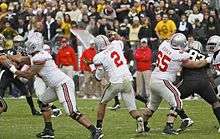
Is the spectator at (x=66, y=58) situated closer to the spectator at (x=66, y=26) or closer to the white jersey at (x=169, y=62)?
the spectator at (x=66, y=26)

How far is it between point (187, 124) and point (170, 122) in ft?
2.51

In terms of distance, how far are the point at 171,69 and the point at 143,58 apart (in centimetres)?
786

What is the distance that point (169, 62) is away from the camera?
1241 cm

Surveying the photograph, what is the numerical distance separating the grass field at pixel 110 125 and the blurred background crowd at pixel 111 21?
333 centimetres

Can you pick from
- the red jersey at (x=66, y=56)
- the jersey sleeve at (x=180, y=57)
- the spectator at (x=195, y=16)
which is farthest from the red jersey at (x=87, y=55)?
the jersey sleeve at (x=180, y=57)

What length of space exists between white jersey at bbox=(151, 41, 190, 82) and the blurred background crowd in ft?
25.6

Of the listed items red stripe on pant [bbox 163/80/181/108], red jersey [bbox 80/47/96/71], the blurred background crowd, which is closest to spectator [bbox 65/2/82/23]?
the blurred background crowd

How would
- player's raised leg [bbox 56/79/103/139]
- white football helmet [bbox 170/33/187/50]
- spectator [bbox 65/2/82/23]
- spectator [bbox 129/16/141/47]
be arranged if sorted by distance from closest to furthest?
player's raised leg [bbox 56/79/103/139]
white football helmet [bbox 170/33/187/50]
spectator [bbox 129/16/141/47]
spectator [bbox 65/2/82/23]

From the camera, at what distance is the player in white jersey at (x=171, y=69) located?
40.4ft

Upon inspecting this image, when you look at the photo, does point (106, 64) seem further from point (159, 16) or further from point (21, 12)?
point (21, 12)

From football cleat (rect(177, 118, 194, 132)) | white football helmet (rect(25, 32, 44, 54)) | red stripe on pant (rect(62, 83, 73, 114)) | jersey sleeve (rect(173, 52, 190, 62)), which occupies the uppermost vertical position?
white football helmet (rect(25, 32, 44, 54))

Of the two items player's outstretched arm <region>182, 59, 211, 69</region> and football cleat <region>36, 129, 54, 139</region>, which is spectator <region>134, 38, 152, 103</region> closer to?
player's outstretched arm <region>182, 59, 211, 69</region>

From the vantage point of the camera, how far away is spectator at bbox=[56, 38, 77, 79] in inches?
834

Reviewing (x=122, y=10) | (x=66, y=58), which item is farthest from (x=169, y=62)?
(x=122, y=10)
